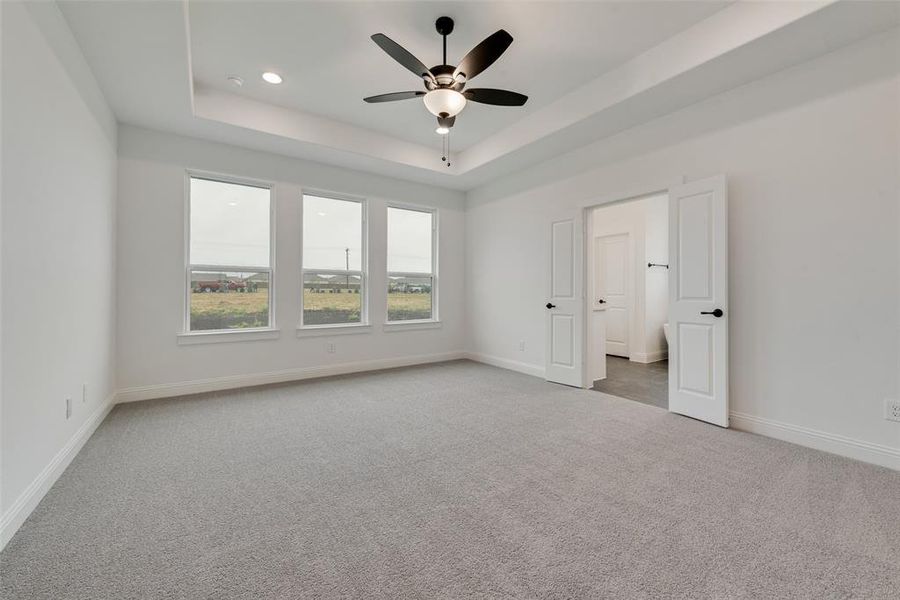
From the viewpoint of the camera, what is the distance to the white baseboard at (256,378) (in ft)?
12.7

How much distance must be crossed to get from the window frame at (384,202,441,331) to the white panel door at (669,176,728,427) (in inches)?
133

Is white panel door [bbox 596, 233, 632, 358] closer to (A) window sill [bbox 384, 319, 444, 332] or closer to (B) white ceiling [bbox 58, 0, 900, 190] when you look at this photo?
(A) window sill [bbox 384, 319, 444, 332]

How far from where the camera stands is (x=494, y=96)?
291 centimetres

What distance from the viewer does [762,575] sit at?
4.89 ft

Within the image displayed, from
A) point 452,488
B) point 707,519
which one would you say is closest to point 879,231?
point 707,519

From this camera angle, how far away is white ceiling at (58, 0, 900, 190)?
250 centimetres

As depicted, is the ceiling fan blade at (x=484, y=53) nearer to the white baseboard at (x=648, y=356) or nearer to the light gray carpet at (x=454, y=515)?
the light gray carpet at (x=454, y=515)

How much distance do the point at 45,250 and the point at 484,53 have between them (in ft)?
9.31

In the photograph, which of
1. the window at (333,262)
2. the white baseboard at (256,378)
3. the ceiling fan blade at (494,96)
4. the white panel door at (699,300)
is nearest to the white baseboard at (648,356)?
the white panel door at (699,300)

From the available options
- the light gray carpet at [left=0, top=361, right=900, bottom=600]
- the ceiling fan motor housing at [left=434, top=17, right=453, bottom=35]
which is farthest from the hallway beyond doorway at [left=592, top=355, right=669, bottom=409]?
the ceiling fan motor housing at [left=434, top=17, right=453, bottom=35]

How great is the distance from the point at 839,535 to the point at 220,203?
221 inches

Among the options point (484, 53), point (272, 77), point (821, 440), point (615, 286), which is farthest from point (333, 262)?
point (821, 440)

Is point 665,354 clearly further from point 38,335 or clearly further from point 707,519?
point 38,335

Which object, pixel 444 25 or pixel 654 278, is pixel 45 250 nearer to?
pixel 444 25
